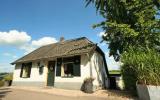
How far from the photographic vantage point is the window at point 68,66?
14251 millimetres

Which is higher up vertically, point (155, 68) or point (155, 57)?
point (155, 57)

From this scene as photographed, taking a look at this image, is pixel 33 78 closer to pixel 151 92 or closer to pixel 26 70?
pixel 26 70

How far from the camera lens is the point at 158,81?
7.50 m

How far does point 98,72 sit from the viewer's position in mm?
15102

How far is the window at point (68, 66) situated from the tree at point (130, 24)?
3.42 m

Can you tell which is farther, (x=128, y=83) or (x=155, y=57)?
(x=128, y=83)

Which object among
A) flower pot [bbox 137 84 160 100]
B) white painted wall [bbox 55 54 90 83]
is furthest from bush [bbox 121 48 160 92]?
white painted wall [bbox 55 54 90 83]

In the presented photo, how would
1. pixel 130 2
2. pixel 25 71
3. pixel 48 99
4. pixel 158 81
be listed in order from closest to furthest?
pixel 158 81 < pixel 48 99 < pixel 130 2 < pixel 25 71

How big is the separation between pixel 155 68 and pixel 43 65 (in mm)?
12481

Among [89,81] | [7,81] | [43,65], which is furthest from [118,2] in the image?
[7,81]

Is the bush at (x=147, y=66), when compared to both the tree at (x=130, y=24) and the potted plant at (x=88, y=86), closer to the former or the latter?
the tree at (x=130, y=24)

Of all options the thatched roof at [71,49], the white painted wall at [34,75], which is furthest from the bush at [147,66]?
the white painted wall at [34,75]

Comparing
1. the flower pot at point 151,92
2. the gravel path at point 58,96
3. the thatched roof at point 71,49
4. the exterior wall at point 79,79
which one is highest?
the thatched roof at point 71,49

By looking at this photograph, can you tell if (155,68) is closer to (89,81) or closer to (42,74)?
(89,81)
